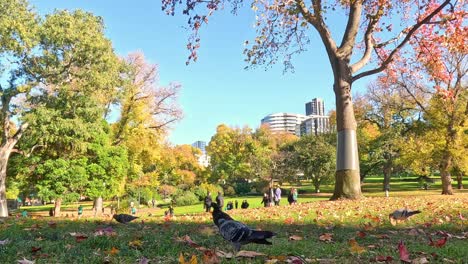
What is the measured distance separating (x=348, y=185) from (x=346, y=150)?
103 centimetres

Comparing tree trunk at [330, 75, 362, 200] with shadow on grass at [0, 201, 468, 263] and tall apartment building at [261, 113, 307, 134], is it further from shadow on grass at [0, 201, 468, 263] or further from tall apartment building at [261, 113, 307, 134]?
tall apartment building at [261, 113, 307, 134]

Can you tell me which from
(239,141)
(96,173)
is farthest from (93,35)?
(239,141)

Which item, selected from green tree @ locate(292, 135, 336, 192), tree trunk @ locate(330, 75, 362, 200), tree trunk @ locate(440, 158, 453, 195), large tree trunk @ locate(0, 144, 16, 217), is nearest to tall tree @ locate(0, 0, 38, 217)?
large tree trunk @ locate(0, 144, 16, 217)

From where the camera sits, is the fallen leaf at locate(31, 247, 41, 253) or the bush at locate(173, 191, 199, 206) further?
the bush at locate(173, 191, 199, 206)

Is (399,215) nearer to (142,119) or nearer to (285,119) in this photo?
(142,119)

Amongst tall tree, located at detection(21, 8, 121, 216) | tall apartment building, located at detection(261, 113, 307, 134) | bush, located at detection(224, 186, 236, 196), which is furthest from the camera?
tall apartment building, located at detection(261, 113, 307, 134)

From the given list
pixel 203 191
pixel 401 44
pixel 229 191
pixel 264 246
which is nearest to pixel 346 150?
pixel 401 44

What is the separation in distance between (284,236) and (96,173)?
26.0 meters

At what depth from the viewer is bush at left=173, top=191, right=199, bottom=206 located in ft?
159

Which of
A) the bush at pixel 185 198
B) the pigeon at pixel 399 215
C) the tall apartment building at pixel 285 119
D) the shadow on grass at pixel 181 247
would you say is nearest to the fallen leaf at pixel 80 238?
the shadow on grass at pixel 181 247

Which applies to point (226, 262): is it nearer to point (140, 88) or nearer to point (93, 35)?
point (93, 35)

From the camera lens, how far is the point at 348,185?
11922 mm

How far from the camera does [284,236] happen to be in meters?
5.42

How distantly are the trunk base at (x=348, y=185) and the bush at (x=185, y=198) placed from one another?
125 ft
